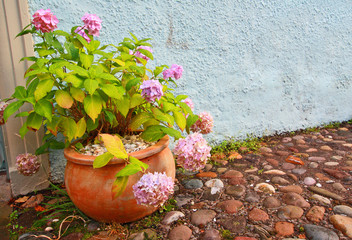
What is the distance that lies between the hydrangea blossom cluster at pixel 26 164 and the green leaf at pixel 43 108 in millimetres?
574

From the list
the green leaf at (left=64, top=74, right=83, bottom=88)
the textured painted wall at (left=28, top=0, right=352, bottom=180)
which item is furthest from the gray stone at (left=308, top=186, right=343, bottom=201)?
the green leaf at (left=64, top=74, right=83, bottom=88)

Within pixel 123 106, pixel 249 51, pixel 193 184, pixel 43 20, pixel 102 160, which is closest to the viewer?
pixel 102 160

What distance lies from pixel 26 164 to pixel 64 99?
661 mm

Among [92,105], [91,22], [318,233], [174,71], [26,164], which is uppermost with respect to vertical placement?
[91,22]

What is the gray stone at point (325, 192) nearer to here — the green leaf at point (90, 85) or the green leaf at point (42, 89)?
the green leaf at point (90, 85)

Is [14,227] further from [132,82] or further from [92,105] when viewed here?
[132,82]

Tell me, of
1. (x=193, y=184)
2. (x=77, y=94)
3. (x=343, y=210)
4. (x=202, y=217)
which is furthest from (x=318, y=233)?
(x=77, y=94)

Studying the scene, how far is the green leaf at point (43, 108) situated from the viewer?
1.36 metres

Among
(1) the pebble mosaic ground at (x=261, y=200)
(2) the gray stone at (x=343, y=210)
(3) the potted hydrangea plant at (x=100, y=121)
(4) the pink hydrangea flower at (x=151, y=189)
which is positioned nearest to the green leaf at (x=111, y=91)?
(3) the potted hydrangea plant at (x=100, y=121)

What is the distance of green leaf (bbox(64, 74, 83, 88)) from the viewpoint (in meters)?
1.34

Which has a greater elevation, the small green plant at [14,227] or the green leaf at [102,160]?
the green leaf at [102,160]

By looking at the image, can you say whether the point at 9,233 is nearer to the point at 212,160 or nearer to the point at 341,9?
the point at 212,160

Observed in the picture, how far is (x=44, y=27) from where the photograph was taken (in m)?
1.45

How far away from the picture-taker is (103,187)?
144 centimetres
